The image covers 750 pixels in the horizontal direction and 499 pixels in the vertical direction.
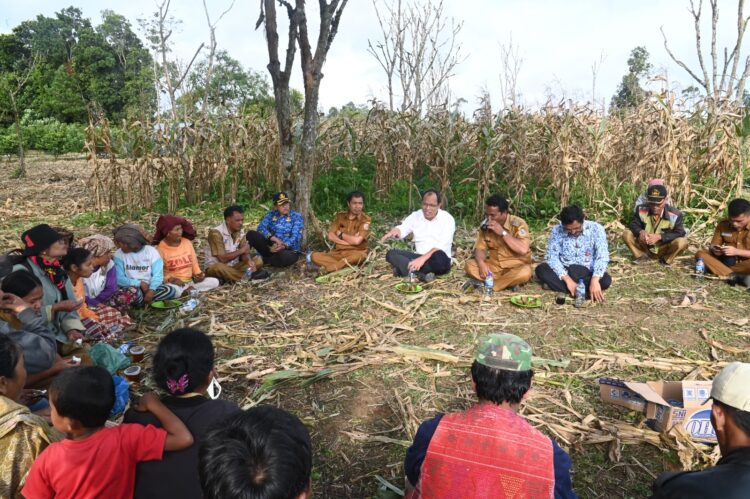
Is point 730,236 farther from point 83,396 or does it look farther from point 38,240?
point 38,240

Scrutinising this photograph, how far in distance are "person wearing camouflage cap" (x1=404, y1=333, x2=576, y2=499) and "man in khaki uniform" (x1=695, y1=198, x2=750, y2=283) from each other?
215 inches

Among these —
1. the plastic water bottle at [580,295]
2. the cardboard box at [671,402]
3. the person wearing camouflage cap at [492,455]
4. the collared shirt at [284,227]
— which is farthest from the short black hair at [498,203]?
the person wearing camouflage cap at [492,455]

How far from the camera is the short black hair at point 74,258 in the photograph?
4480mm

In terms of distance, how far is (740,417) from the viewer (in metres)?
1.78

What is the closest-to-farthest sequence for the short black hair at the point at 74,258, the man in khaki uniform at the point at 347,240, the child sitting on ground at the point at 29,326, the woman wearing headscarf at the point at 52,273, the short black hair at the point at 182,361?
the short black hair at the point at 182,361 → the child sitting on ground at the point at 29,326 → the woman wearing headscarf at the point at 52,273 → the short black hair at the point at 74,258 → the man in khaki uniform at the point at 347,240

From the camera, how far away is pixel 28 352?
321cm

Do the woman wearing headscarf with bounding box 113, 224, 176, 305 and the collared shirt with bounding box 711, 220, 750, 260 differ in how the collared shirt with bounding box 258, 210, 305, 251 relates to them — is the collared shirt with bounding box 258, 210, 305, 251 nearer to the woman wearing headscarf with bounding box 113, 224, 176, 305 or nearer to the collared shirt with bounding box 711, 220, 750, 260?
the woman wearing headscarf with bounding box 113, 224, 176, 305

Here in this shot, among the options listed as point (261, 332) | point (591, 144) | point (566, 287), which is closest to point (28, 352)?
point (261, 332)

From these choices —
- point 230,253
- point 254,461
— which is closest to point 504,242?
point 230,253

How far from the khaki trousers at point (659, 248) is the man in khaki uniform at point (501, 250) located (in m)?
1.88

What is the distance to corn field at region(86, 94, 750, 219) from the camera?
26.8 ft

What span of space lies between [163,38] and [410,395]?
19.6 metres

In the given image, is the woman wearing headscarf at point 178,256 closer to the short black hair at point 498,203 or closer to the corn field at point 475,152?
the short black hair at point 498,203

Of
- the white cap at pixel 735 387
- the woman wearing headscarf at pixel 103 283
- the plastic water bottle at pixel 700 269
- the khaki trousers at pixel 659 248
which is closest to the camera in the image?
the white cap at pixel 735 387
